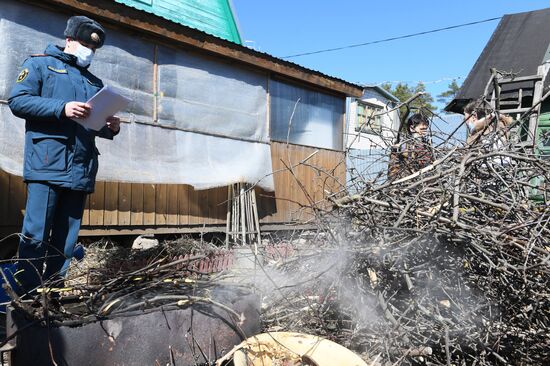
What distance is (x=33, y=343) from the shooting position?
1.85 m

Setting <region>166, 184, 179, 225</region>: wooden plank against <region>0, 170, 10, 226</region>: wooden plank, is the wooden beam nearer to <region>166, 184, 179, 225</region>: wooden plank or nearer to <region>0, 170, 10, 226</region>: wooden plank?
<region>0, 170, 10, 226</region>: wooden plank

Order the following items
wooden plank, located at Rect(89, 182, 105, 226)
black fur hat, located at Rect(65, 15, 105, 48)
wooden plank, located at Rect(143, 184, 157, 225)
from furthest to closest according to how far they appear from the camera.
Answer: wooden plank, located at Rect(143, 184, 157, 225) → wooden plank, located at Rect(89, 182, 105, 226) → black fur hat, located at Rect(65, 15, 105, 48)

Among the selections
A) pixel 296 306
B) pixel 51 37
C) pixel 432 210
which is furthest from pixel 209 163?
pixel 432 210

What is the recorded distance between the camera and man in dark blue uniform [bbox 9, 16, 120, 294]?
2.77m

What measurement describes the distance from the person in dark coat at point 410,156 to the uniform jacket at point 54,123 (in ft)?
→ 6.79

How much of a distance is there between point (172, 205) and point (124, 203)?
2.43 feet

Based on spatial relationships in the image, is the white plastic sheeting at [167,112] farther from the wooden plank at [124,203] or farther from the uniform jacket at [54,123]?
the uniform jacket at [54,123]

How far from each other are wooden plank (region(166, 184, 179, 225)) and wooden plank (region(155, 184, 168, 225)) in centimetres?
4

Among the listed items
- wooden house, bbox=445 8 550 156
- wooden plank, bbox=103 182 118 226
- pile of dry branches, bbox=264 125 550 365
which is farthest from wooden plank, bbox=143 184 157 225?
wooden house, bbox=445 8 550 156

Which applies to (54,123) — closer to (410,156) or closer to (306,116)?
(410,156)

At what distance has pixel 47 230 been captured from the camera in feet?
9.33

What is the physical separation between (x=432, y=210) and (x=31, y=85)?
8.49 ft

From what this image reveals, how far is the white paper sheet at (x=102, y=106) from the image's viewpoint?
273 cm

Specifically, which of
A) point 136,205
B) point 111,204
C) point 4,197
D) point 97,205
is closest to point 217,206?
point 136,205
